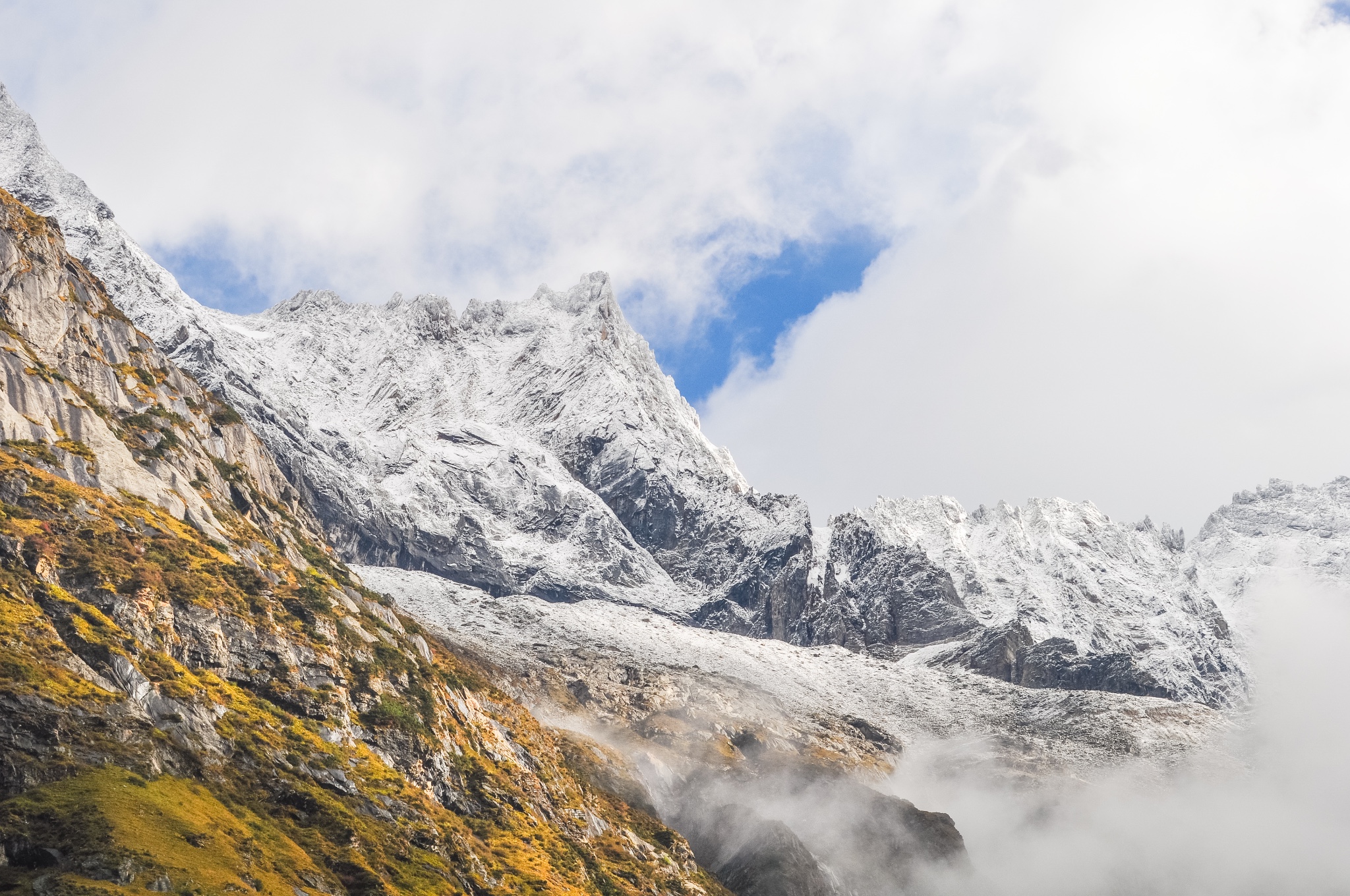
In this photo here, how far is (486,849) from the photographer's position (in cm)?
13725

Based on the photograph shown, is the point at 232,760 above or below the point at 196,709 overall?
below

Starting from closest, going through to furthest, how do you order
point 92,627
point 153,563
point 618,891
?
point 92,627 → point 153,563 → point 618,891

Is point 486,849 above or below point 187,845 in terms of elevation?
above

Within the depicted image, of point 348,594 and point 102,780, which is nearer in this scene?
point 102,780

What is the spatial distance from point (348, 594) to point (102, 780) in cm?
10968

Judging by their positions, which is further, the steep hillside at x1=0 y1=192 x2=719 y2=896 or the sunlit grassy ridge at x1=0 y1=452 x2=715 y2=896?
the steep hillside at x1=0 y1=192 x2=719 y2=896

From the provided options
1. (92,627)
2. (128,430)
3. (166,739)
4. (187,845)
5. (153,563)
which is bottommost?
(187,845)

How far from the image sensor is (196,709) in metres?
109

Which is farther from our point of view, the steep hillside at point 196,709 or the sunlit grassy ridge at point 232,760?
the steep hillside at point 196,709

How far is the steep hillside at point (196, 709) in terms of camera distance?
85.0 m

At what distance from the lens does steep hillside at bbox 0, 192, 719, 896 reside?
279 ft

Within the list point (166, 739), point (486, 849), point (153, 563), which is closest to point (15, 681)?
point (166, 739)

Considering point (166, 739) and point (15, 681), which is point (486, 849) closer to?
point (166, 739)

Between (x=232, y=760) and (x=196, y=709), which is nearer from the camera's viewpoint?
(x=232, y=760)
